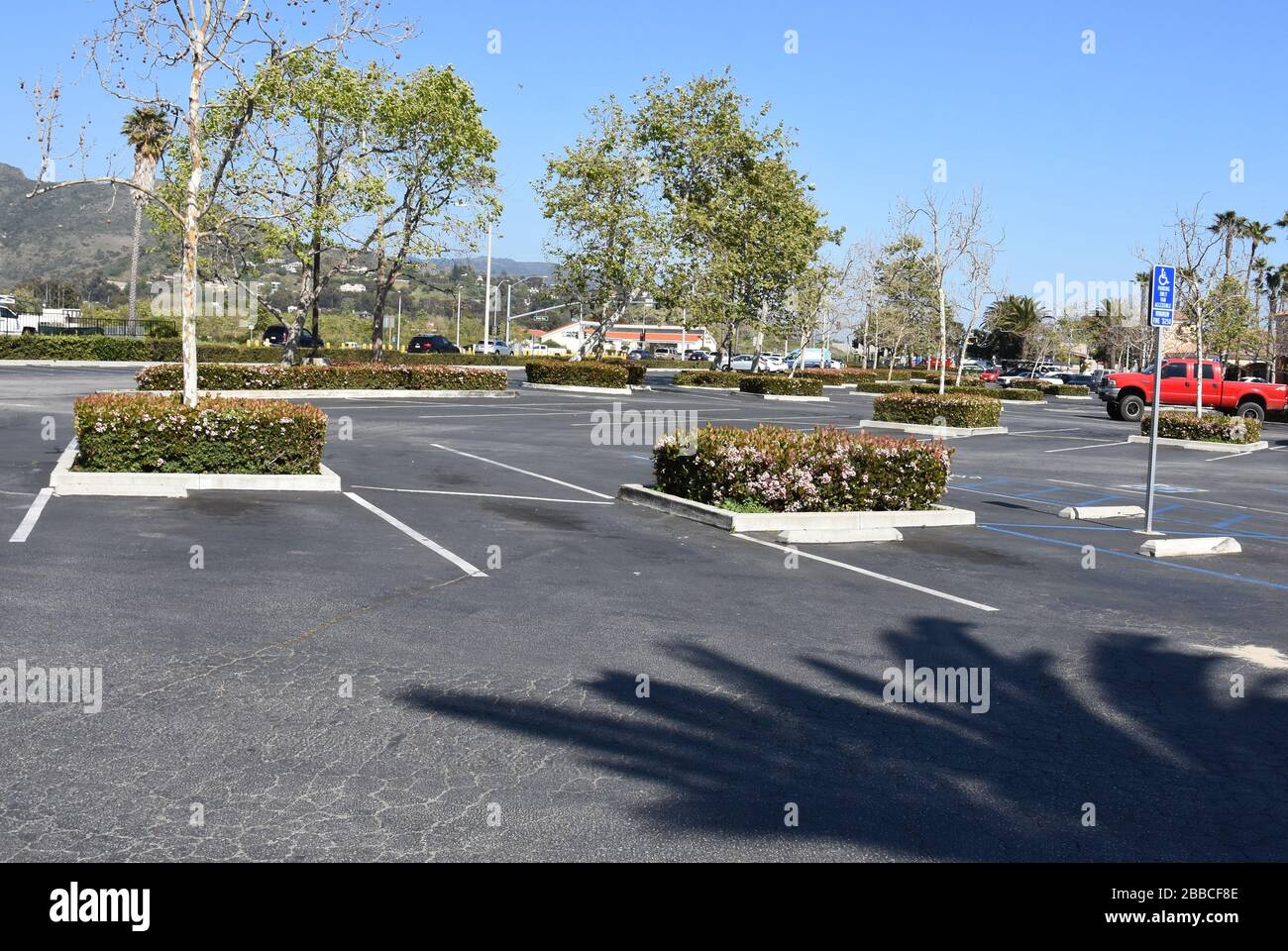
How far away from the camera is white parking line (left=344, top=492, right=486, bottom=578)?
10.7 m

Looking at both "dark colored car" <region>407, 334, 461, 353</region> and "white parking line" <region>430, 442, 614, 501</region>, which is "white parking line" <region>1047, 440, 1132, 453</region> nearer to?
"white parking line" <region>430, 442, 614, 501</region>

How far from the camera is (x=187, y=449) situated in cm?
1530

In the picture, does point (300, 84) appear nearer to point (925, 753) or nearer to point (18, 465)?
point (18, 465)

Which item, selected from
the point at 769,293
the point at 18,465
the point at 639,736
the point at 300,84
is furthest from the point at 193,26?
the point at 769,293

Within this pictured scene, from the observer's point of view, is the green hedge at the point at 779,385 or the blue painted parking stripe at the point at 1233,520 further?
the green hedge at the point at 779,385

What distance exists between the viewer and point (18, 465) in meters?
16.9

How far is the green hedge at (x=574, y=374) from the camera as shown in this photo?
46.5m

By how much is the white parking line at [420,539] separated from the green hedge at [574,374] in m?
31.3

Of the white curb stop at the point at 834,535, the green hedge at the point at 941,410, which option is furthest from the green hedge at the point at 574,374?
the white curb stop at the point at 834,535

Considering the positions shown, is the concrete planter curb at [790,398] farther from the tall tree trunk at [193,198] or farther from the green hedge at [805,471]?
the green hedge at [805,471]

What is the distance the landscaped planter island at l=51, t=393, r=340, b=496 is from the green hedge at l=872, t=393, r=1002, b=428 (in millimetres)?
20028

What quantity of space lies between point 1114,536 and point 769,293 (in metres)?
44.1

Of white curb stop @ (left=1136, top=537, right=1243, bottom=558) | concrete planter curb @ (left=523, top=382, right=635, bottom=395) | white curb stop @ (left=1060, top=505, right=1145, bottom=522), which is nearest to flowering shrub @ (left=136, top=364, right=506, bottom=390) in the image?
concrete planter curb @ (left=523, top=382, right=635, bottom=395)
